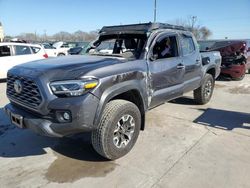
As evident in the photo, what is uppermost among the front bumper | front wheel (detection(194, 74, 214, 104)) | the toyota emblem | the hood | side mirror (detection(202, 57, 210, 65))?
the hood

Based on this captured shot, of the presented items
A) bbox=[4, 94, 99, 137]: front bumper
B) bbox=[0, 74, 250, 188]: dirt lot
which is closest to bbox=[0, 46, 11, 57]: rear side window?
bbox=[0, 74, 250, 188]: dirt lot

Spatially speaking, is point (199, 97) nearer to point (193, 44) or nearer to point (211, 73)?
point (211, 73)

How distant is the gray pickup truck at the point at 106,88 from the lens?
9.43 feet

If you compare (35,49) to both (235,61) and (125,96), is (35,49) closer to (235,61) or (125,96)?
(125,96)

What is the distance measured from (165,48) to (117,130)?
6.50 ft

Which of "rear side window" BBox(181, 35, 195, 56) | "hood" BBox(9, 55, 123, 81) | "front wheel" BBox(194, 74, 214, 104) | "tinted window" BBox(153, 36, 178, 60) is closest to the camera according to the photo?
"hood" BBox(9, 55, 123, 81)

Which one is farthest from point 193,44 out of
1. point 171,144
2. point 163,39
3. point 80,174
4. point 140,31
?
point 80,174

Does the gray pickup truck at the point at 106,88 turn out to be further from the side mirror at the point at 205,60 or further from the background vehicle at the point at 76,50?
the side mirror at the point at 205,60

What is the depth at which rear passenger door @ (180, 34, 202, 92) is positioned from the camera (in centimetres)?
498

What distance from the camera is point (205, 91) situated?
629cm

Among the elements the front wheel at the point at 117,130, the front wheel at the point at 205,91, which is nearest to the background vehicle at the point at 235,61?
the front wheel at the point at 205,91

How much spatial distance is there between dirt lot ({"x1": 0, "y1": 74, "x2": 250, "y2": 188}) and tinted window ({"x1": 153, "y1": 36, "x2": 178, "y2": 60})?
4.55 feet

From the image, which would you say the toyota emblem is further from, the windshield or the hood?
the windshield

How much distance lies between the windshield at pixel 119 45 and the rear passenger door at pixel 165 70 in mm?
253
